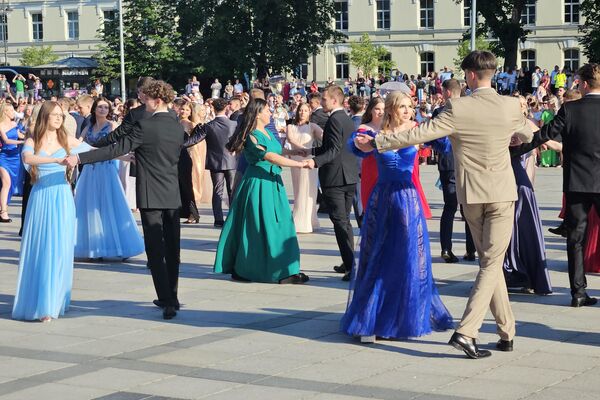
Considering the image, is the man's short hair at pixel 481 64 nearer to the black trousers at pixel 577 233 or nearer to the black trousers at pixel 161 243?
the black trousers at pixel 577 233

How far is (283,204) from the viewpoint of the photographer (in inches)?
471

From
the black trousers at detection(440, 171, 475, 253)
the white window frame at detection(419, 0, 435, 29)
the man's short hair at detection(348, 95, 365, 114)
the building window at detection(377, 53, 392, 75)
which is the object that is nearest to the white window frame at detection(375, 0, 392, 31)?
the building window at detection(377, 53, 392, 75)

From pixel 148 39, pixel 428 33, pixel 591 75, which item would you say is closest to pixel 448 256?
pixel 591 75

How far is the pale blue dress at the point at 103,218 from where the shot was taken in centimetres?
1369

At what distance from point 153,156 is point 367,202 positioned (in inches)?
73.1

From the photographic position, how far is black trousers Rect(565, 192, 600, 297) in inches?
401

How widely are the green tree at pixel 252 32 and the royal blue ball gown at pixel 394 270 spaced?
53.2 metres

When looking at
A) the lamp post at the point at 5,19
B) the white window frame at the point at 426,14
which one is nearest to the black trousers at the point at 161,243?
the white window frame at the point at 426,14

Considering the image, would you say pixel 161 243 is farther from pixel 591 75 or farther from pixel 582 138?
pixel 591 75

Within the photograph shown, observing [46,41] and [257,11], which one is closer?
[257,11]

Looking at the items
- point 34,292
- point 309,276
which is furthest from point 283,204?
point 34,292

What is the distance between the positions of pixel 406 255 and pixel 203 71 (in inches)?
2163

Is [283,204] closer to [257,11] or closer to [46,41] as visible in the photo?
[257,11]

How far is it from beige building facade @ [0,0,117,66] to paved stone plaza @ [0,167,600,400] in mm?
74688
